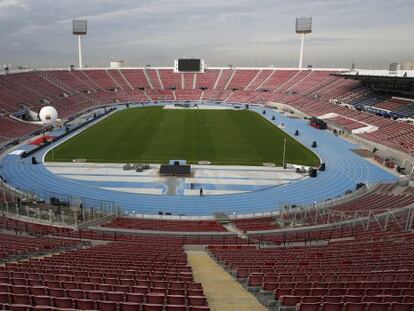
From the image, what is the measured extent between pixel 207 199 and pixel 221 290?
22.6 meters

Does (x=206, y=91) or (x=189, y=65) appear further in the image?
(x=189, y=65)

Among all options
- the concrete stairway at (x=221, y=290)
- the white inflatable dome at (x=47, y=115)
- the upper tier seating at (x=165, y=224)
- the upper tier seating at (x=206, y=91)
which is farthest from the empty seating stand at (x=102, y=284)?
the white inflatable dome at (x=47, y=115)

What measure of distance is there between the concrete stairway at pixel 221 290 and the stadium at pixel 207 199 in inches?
2.7

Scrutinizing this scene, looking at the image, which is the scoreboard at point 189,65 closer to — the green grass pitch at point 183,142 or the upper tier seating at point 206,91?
the upper tier seating at point 206,91

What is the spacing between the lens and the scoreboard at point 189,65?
369 ft

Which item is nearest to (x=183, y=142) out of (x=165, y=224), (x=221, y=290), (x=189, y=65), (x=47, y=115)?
(x=47, y=115)

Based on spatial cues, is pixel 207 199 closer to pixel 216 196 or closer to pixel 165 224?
pixel 216 196

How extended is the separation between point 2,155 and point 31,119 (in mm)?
25348

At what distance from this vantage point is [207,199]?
107 feet

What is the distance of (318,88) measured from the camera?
307 ft

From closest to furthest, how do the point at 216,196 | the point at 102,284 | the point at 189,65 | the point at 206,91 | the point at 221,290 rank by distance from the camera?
the point at 102,284, the point at 221,290, the point at 216,196, the point at 206,91, the point at 189,65

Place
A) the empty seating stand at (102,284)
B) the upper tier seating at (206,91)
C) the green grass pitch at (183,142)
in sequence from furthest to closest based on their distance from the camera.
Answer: the upper tier seating at (206,91) → the green grass pitch at (183,142) → the empty seating stand at (102,284)

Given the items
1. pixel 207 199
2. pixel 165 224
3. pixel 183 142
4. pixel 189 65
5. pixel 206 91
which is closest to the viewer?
pixel 165 224

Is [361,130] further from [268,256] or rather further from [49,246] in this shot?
[49,246]
